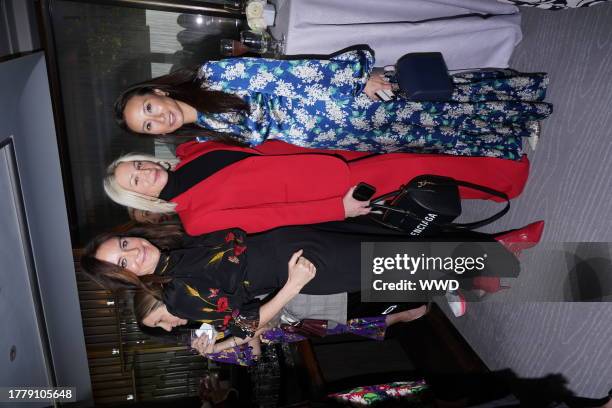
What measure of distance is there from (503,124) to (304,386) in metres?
1.90

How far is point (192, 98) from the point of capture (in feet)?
5.24

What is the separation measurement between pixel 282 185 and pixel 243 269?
35 cm

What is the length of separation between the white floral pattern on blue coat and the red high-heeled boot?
0.32 metres

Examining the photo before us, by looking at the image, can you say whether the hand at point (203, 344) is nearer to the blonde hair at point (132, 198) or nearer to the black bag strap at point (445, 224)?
the blonde hair at point (132, 198)

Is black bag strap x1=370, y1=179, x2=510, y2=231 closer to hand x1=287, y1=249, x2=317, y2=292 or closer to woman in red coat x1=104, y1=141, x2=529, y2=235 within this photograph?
woman in red coat x1=104, y1=141, x2=529, y2=235

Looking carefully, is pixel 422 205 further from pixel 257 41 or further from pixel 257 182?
pixel 257 41

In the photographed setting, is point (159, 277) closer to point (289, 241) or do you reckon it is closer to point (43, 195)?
point (289, 241)

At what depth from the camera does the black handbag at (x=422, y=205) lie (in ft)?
5.07

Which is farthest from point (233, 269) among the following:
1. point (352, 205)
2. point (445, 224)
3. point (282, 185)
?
point (445, 224)

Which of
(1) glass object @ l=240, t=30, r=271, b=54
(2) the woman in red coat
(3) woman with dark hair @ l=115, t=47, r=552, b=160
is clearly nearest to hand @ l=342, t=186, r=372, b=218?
(2) the woman in red coat

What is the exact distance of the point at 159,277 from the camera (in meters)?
1.56

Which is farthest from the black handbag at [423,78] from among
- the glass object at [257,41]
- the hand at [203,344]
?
the hand at [203,344]

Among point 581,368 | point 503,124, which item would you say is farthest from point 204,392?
point 503,124

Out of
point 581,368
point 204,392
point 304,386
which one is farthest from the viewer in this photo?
point 204,392
